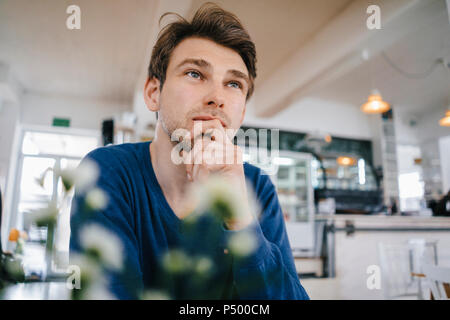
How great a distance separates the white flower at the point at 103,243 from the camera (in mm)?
410

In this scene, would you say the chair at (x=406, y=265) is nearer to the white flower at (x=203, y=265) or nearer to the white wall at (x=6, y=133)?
the white flower at (x=203, y=265)

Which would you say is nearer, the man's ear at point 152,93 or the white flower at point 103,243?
the white flower at point 103,243

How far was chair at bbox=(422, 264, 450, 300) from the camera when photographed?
673mm

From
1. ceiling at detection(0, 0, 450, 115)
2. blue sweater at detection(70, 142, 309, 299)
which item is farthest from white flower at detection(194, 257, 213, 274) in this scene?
ceiling at detection(0, 0, 450, 115)

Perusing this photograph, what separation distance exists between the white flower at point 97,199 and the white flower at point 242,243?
Answer: 214mm

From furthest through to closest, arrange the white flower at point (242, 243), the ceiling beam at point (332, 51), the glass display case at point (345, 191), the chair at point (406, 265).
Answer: the glass display case at point (345, 191)
the ceiling beam at point (332, 51)
the chair at point (406, 265)
the white flower at point (242, 243)

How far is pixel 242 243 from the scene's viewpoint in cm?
38

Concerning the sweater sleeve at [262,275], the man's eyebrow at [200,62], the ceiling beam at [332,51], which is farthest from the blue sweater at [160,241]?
the ceiling beam at [332,51]

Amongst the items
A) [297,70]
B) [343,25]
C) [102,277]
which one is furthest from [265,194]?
[297,70]

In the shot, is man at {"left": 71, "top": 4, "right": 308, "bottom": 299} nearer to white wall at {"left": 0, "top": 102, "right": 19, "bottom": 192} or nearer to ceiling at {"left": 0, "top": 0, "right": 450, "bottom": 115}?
ceiling at {"left": 0, "top": 0, "right": 450, "bottom": 115}

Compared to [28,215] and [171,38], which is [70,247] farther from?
[171,38]

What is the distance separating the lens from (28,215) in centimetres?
53

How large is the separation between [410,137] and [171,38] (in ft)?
3.63

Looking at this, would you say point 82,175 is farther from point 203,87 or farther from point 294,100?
point 294,100
